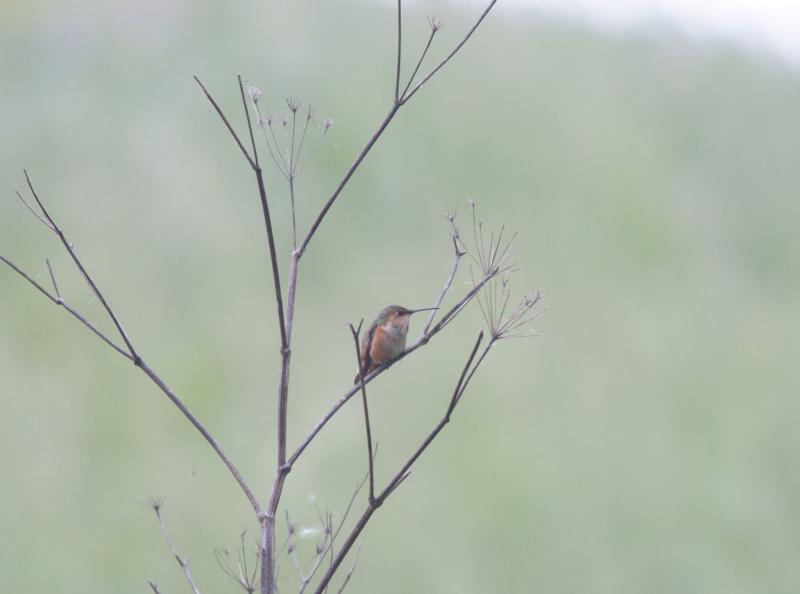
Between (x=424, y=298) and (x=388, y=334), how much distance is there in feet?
19.5

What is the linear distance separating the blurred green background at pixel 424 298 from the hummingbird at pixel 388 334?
3537 mm

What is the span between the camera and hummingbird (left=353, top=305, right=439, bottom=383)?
8.09 ft

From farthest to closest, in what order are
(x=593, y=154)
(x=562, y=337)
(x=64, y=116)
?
1. (x=593, y=154)
2. (x=64, y=116)
3. (x=562, y=337)

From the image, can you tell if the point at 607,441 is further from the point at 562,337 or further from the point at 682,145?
the point at 682,145

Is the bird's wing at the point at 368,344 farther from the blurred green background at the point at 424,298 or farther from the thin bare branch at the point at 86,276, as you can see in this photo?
the blurred green background at the point at 424,298

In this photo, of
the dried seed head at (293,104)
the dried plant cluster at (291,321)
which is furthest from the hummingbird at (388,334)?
the dried seed head at (293,104)

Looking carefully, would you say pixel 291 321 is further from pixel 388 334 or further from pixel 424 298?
pixel 424 298

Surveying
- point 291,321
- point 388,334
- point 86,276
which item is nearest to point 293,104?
point 291,321

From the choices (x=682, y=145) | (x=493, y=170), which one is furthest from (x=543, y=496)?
(x=682, y=145)

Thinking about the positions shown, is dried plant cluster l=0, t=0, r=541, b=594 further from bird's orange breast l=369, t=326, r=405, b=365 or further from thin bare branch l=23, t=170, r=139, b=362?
bird's orange breast l=369, t=326, r=405, b=365

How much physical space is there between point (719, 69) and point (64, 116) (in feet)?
27.3

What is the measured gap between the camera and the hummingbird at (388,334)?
2.46 metres

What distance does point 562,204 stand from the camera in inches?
400

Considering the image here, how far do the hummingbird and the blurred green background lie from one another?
3537 millimetres
